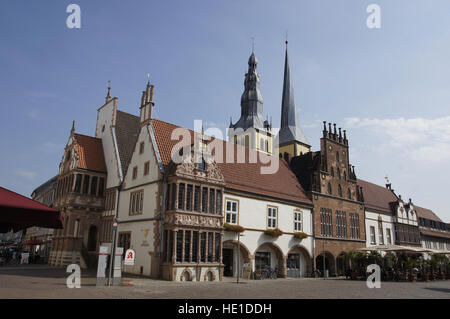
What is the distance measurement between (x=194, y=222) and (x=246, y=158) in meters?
12.4

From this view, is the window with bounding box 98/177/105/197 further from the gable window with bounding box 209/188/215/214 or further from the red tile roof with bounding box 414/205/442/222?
the red tile roof with bounding box 414/205/442/222

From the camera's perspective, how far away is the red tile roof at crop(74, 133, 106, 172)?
35.1 m

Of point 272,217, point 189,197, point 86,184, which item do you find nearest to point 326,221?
point 272,217

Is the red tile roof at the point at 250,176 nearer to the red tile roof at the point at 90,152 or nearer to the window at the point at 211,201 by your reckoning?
the window at the point at 211,201

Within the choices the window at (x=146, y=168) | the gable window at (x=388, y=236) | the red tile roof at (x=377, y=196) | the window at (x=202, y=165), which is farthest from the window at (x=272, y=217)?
the gable window at (x=388, y=236)

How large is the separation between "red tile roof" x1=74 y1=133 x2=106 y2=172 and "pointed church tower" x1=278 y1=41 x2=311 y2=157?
116 ft

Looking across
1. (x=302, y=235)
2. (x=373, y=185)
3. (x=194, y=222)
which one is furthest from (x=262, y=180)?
(x=373, y=185)

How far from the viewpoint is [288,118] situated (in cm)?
7088

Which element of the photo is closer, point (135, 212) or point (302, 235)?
point (135, 212)

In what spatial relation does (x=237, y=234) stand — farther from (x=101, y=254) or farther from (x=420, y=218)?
(x=420, y=218)

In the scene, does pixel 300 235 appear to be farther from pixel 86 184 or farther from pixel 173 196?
pixel 86 184

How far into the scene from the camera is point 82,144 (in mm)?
36625

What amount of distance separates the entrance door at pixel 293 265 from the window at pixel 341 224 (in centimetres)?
683

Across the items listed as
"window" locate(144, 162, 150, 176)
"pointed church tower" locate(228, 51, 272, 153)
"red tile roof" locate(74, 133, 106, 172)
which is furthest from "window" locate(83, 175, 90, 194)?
"pointed church tower" locate(228, 51, 272, 153)
